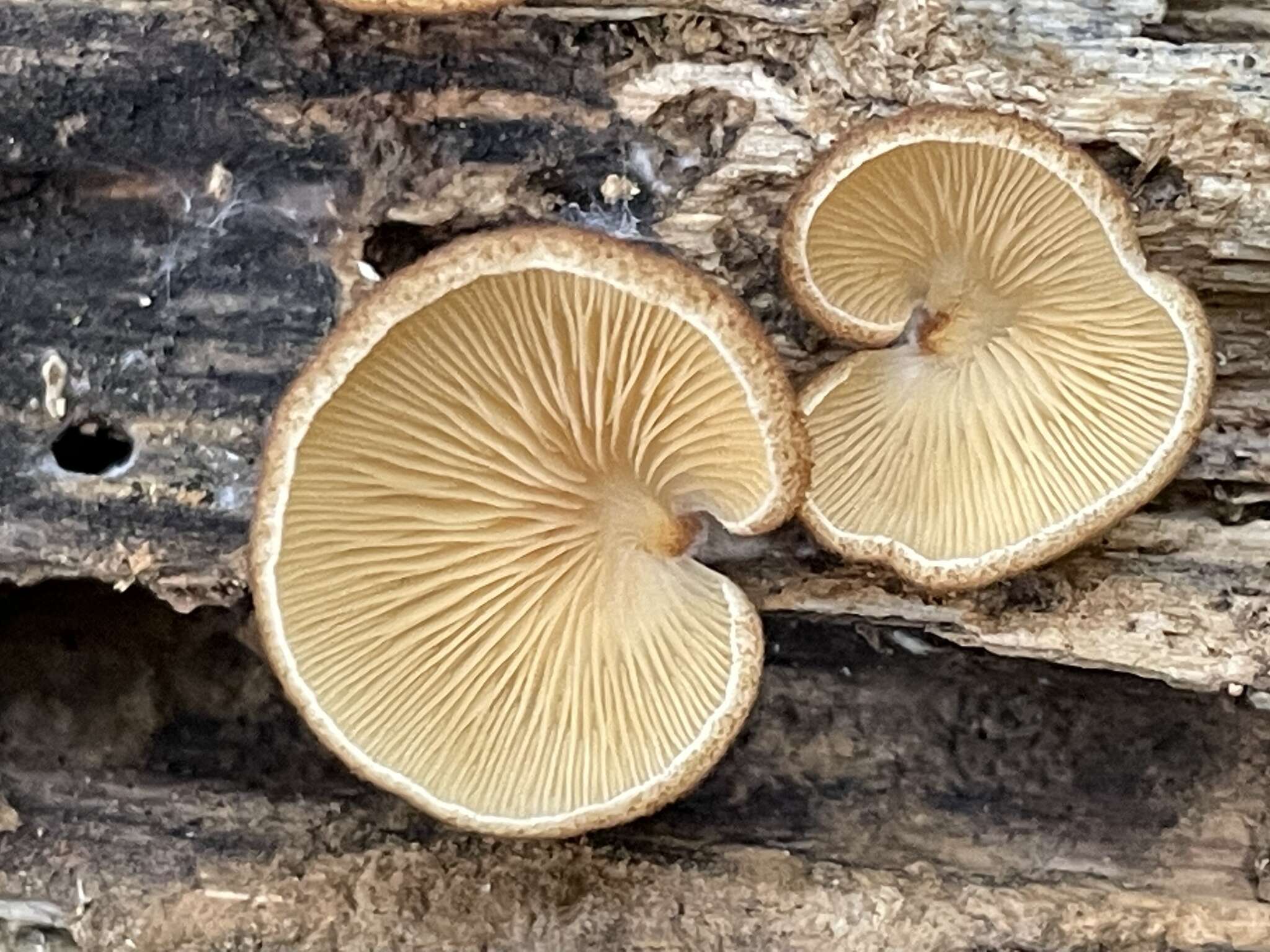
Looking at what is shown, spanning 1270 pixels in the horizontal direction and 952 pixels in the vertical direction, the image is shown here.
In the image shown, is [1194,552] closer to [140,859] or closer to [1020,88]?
[1020,88]

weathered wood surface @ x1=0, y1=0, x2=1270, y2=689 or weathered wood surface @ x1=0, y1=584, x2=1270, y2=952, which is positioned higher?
weathered wood surface @ x1=0, y1=0, x2=1270, y2=689

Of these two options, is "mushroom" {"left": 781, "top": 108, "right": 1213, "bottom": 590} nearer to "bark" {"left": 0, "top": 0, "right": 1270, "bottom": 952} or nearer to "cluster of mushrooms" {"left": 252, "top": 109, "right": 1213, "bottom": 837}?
"cluster of mushrooms" {"left": 252, "top": 109, "right": 1213, "bottom": 837}

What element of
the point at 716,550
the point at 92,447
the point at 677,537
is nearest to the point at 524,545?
the point at 677,537

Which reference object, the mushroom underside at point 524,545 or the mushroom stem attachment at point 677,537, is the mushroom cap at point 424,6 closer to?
the mushroom underside at point 524,545

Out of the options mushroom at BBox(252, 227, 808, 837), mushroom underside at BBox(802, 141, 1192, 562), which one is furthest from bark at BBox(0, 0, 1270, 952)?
mushroom at BBox(252, 227, 808, 837)

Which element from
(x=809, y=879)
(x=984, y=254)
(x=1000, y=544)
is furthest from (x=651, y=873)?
(x=984, y=254)

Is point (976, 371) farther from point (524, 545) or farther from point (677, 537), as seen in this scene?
point (524, 545)

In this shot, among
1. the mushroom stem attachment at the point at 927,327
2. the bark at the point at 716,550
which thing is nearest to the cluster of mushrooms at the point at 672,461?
the mushroom stem attachment at the point at 927,327
